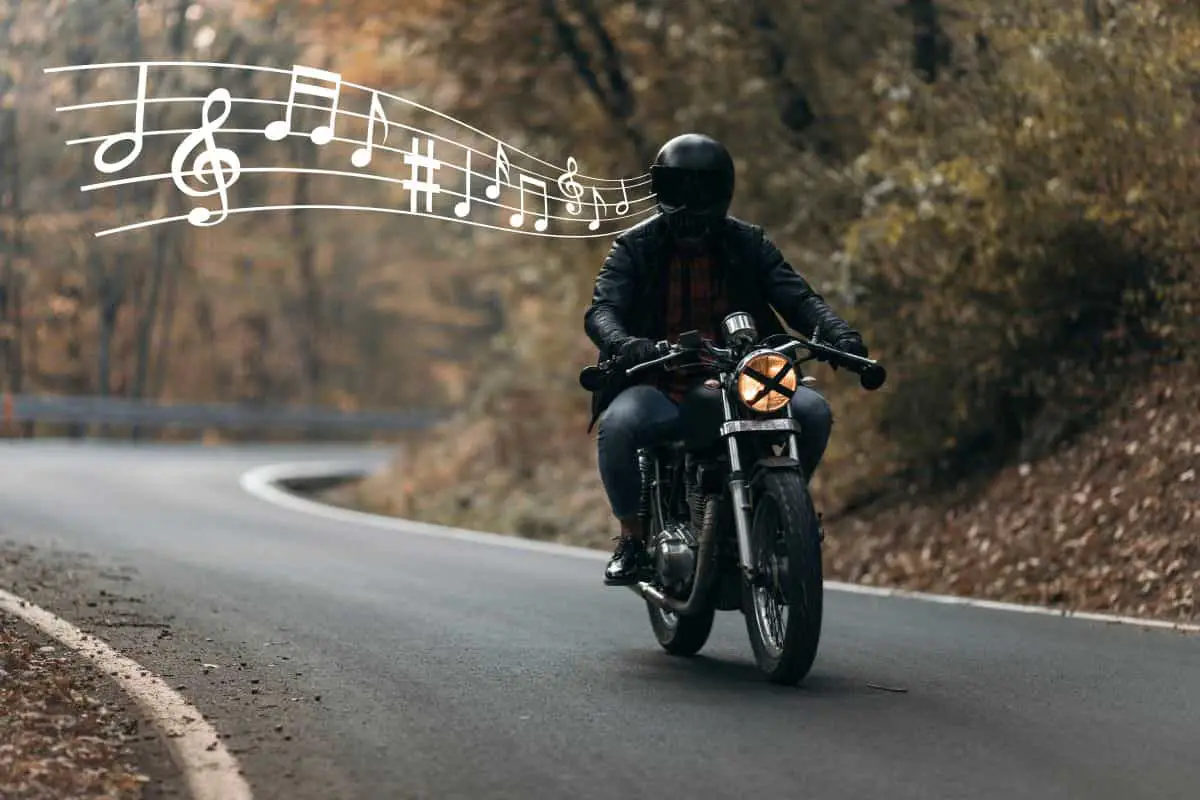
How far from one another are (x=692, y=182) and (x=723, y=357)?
96 cm

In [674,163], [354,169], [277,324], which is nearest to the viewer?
[674,163]

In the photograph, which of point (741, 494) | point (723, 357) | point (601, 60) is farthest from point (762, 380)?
point (601, 60)

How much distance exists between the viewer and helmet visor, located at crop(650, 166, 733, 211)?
8391 millimetres

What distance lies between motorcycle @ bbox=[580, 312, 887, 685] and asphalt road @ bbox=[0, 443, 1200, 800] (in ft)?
1.09

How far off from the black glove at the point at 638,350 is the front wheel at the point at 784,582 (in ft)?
2.41

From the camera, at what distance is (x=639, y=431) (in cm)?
845

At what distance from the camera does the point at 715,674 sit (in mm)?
8406

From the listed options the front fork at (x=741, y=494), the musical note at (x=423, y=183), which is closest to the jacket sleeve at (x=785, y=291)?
the front fork at (x=741, y=494)

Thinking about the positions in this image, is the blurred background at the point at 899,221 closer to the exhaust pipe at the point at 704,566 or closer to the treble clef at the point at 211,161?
the treble clef at the point at 211,161

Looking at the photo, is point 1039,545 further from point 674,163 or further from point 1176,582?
point 674,163

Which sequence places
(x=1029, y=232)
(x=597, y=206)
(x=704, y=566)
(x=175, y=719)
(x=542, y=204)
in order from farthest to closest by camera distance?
1. (x=542, y=204)
2. (x=597, y=206)
3. (x=1029, y=232)
4. (x=704, y=566)
5. (x=175, y=719)

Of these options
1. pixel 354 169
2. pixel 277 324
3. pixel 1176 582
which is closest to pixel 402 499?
pixel 1176 582

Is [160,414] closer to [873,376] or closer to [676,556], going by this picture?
[676,556]

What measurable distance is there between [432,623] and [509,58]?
35.8 feet
